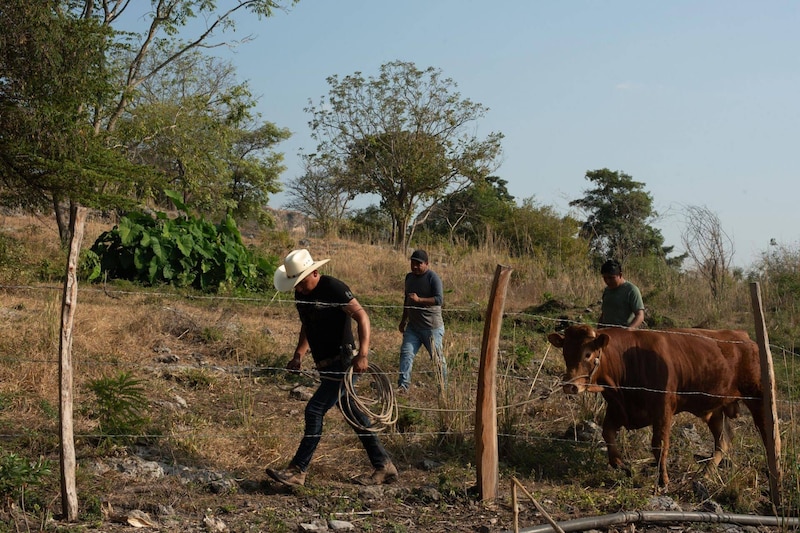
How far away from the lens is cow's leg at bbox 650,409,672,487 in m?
6.76

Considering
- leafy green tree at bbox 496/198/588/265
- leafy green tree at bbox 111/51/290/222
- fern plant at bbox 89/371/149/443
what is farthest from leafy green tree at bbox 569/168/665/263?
fern plant at bbox 89/371/149/443

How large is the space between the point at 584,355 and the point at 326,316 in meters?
2.09

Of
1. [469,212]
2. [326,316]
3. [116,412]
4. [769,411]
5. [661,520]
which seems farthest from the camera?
[469,212]

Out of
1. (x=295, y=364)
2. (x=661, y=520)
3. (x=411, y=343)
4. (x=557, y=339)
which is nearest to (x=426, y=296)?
(x=411, y=343)

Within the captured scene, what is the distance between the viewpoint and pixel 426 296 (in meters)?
9.36

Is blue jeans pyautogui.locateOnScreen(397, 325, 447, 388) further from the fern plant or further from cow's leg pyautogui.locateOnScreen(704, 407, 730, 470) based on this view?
the fern plant

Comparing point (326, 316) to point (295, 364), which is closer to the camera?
point (326, 316)

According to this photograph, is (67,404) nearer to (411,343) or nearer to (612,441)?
(612,441)

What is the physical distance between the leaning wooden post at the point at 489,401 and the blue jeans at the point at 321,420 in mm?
786

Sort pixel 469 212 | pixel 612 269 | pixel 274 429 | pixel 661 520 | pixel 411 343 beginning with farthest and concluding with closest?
pixel 469 212, pixel 411 343, pixel 612 269, pixel 274 429, pixel 661 520

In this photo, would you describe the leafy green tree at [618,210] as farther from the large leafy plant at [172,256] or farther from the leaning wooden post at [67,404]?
the leaning wooden post at [67,404]

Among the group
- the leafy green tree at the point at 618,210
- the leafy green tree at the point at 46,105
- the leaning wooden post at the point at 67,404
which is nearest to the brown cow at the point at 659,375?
the leaning wooden post at the point at 67,404

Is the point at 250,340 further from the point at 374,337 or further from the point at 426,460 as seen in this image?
the point at 426,460

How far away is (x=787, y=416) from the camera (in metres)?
9.44
